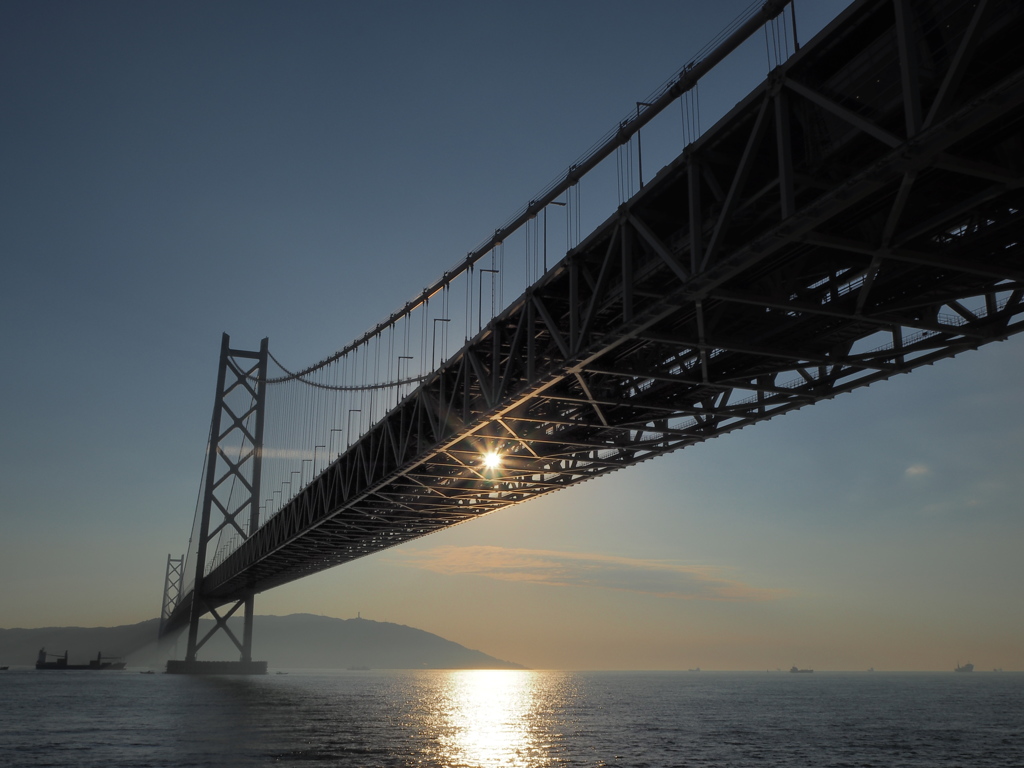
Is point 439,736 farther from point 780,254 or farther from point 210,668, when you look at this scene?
point 210,668

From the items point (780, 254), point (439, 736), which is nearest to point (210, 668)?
point (439, 736)

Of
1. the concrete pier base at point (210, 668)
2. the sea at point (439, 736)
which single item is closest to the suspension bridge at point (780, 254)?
the sea at point (439, 736)

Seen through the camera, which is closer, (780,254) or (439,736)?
(780,254)

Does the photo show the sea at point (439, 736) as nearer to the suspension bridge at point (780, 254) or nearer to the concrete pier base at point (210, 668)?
the suspension bridge at point (780, 254)

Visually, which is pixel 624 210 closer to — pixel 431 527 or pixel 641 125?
pixel 641 125

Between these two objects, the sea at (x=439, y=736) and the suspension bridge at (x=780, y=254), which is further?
the sea at (x=439, y=736)

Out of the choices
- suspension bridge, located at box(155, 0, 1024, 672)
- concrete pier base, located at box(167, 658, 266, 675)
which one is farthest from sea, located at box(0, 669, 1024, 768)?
concrete pier base, located at box(167, 658, 266, 675)

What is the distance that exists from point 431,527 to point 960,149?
3931cm

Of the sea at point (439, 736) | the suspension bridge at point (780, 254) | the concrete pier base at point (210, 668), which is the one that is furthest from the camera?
the concrete pier base at point (210, 668)

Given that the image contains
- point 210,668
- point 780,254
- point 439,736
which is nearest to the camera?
point 780,254

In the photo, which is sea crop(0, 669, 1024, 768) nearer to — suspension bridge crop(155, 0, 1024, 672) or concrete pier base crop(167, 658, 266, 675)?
suspension bridge crop(155, 0, 1024, 672)

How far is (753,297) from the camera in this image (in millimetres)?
15641

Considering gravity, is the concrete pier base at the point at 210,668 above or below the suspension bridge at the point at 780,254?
below

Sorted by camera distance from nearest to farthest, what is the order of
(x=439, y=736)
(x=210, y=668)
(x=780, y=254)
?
(x=780, y=254) → (x=439, y=736) → (x=210, y=668)
